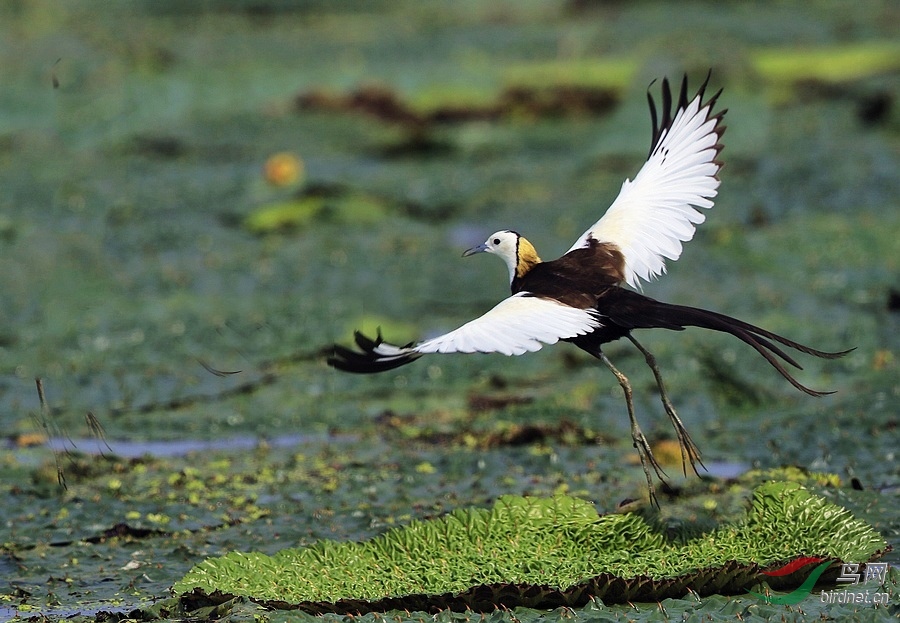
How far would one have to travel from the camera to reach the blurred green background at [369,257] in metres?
8.04

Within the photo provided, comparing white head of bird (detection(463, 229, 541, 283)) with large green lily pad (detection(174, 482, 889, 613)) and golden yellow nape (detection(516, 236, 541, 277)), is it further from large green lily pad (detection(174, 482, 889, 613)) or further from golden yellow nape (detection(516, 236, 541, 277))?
large green lily pad (detection(174, 482, 889, 613))

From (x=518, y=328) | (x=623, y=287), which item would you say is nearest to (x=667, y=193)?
(x=623, y=287)

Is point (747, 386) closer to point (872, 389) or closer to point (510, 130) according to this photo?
point (872, 389)

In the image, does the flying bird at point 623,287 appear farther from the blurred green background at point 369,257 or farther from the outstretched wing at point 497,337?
the blurred green background at point 369,257

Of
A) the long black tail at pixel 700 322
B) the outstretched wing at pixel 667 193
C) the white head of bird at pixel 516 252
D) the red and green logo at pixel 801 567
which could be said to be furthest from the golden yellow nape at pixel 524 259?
the red and green logo at pixel 801 567

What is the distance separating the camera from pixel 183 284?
12.4 meters

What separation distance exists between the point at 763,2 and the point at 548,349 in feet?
45.1

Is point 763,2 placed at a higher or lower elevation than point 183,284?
higher

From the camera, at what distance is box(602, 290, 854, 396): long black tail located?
612 centimetres

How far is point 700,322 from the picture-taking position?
616 cm

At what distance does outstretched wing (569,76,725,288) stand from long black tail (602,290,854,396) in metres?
0.43

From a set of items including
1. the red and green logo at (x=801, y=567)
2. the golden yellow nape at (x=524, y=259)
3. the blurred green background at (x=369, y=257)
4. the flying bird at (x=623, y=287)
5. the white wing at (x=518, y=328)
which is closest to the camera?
the white wing at (x=518, y=328)

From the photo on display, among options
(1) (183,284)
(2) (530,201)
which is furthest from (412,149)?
(1) (183,284)

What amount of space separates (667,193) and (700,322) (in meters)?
1.15
